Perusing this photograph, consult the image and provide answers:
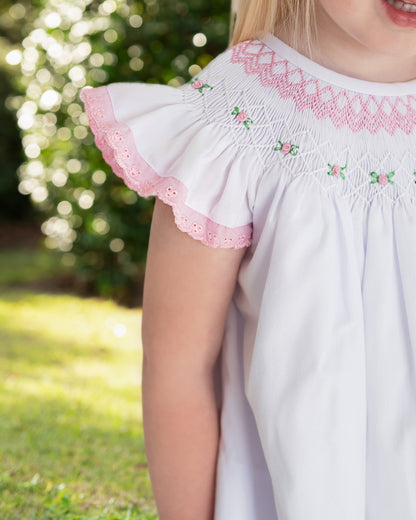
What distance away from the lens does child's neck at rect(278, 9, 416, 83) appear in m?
1.16

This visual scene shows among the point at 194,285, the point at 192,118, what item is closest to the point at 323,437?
the point at 194,285

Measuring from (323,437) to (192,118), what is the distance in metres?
0.54

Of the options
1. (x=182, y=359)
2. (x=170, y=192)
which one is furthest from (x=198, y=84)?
(x=182, y=359)

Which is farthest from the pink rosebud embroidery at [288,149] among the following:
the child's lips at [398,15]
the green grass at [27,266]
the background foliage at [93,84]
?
the green grass at [27,266]

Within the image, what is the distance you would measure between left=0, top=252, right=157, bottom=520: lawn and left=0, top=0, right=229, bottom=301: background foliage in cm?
40

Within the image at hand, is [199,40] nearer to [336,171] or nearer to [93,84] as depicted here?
[93,84]

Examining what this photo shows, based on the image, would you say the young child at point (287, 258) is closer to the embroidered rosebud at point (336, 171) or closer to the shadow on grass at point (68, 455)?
the embroidered rosebud at point (336, 171)

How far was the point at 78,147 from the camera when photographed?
4297 millimetres

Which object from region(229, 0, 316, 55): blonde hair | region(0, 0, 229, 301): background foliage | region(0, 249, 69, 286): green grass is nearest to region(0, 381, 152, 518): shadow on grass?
region(229, 0, 316, 55): blonde hair

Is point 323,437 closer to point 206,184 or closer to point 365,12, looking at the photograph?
point 206,184

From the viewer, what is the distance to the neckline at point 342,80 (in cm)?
116

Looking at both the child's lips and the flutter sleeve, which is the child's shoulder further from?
the child's lips

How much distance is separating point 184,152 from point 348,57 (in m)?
0.32

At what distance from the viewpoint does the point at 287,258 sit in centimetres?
107
